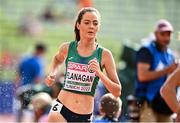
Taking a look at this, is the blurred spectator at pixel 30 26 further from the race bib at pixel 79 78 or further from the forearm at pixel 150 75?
the race bib at pixel 79 78

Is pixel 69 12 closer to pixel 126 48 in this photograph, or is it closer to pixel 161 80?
pixel 126 48

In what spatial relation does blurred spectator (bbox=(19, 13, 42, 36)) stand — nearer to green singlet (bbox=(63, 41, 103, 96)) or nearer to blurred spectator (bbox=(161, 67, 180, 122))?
green singlet (bbox=(63, 41, 103, 96))

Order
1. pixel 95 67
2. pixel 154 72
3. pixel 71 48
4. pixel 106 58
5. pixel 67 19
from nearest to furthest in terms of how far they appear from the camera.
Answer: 1. pixel 95 67
2. pixel 106 58
3. pixel 71 48
4. pixel 154 72
5. pixel 67 19

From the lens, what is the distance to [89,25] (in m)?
7.10

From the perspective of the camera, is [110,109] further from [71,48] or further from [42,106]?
[42,106]

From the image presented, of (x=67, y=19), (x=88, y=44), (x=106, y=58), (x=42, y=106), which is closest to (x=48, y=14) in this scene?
(x=67, y=19)

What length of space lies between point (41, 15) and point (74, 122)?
1851 centimetres

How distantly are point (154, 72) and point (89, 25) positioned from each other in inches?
111

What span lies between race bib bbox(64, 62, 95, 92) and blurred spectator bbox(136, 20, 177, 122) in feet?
8.91

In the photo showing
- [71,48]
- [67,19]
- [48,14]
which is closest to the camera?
[71,48]

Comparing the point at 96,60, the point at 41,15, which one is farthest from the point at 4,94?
the point at 41,15

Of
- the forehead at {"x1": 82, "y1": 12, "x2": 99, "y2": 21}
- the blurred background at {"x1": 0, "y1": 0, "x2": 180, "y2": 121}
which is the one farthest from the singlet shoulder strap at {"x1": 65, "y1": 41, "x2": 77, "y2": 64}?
the blurred background at {"x1": 0, "y1": 0, "x2": 180, "y2": 121}

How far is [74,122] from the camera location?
7281 mm

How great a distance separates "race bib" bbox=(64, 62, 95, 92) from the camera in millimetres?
7141
